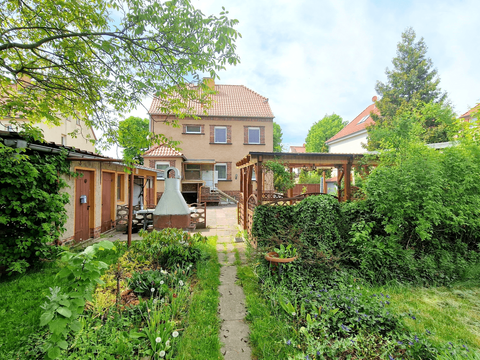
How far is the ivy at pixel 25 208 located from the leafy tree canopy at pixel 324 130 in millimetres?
37295

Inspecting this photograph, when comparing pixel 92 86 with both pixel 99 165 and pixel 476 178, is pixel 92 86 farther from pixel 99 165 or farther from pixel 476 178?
pixel 476 178

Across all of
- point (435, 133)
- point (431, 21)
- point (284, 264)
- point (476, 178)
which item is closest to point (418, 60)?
point (435, 133)

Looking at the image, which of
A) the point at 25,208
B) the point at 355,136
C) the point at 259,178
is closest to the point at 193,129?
the point at 259,178

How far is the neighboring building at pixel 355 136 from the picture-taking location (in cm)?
2026

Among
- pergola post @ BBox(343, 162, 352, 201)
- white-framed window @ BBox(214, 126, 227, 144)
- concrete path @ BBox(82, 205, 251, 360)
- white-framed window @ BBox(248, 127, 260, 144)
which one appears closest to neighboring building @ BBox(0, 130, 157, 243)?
concrete path @ BBox(82, 205, 251, 360)

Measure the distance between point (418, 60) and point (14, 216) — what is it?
23.4 metres

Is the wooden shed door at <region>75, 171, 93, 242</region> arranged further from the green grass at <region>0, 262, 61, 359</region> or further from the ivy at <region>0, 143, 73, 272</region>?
the green grass at <region>0, 262, 61, 359</region>

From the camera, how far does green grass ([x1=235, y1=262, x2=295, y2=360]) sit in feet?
7.91

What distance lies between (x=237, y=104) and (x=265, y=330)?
19.6 metres

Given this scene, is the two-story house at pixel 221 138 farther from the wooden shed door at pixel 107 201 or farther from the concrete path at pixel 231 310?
the concrete path at pixel 231 310

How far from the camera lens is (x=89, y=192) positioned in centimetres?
742

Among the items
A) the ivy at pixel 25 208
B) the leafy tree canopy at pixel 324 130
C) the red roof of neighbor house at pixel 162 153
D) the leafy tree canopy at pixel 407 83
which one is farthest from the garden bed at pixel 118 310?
the leafy tree canopy at pixel 324 130

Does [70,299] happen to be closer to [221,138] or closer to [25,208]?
[25,208]

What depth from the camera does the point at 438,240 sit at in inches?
198
